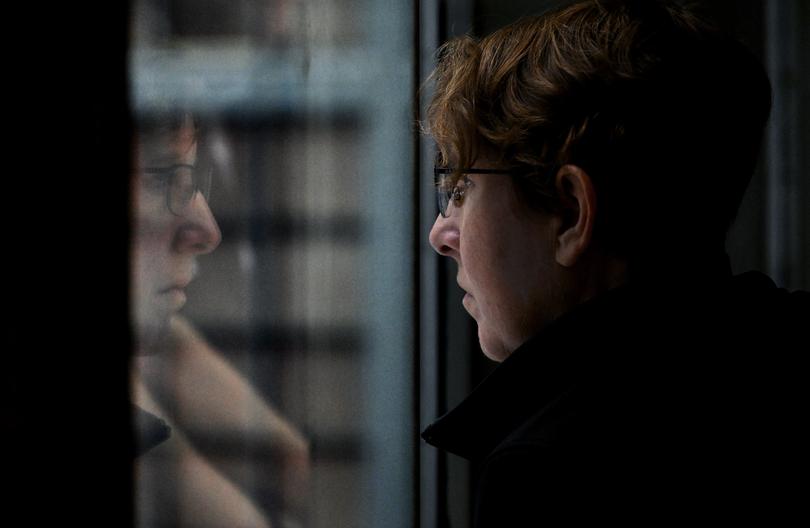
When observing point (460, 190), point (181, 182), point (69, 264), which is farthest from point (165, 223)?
point (460, 190)

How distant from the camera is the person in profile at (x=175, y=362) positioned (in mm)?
643

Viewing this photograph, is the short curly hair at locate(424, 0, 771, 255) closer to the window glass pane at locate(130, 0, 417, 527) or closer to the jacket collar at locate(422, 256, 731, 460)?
the jacket collar at locate(422, 256, 731, 460)

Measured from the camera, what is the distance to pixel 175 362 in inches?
28.5

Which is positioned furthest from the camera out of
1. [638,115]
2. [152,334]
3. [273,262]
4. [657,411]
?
[273,262]

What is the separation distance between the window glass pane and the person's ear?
343mm

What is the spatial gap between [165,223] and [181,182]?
5 cm

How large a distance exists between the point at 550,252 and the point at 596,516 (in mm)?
322

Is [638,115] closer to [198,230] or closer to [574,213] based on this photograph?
[574,213]

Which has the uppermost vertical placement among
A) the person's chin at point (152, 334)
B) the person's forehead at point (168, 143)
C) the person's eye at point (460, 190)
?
the person's forehead at point (168, 143)

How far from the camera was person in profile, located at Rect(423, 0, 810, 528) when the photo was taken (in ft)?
2.50

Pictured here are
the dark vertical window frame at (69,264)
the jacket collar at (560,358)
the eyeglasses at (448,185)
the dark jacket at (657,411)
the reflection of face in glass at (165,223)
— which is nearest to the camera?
the dark vertical window frame at (69,264)

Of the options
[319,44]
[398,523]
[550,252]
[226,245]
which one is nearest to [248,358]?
[226,245]

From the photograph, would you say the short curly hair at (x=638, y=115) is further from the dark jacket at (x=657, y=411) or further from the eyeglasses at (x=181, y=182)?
the eyeglasses at (x=181, y=182)

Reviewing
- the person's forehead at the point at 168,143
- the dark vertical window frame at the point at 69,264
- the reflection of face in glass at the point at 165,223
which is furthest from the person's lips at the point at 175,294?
the dark vertical window frame at the point at 69,264
